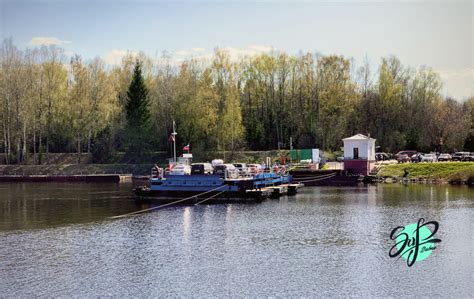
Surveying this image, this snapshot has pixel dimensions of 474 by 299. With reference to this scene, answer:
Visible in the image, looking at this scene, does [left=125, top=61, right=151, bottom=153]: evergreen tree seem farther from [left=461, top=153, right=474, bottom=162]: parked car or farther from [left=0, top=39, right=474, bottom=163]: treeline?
[left=461, top=153, right=474, bottom=162]: parked car

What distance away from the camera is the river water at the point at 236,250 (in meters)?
28.4

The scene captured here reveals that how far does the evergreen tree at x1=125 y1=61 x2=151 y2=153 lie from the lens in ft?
348

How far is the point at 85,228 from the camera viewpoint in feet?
147

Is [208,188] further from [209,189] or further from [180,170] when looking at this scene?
[180,170]

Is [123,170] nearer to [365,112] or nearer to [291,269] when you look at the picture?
[365,112]

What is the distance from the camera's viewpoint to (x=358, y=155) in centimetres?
8012

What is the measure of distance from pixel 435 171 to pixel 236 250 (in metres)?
48.9

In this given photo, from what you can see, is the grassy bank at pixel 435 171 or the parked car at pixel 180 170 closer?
the parked car at pixel 180 170

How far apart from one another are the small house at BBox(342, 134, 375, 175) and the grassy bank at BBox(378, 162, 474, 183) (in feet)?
8.30

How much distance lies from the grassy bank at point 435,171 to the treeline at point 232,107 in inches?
845
